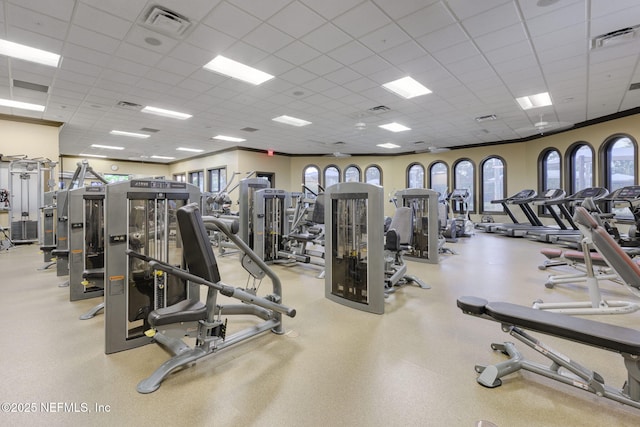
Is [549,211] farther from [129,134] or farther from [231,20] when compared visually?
[129,134]

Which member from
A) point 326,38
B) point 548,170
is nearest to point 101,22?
point 326,38

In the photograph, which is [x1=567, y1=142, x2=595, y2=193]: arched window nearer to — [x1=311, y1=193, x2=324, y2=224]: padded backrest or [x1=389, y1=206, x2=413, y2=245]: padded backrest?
[x1=389, y1=206, x2=413, y2=245]: padded backrest

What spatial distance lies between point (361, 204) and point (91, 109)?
7064 mm

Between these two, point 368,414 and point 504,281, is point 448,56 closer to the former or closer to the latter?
point 504,281

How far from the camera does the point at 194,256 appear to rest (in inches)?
81.1

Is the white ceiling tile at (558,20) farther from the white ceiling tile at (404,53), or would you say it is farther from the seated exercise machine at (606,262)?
the seated exercise machine at (606,262)

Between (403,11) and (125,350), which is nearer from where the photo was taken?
(125,350)

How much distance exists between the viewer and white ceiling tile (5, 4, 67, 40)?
11.2ft

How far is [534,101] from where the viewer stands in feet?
22.1

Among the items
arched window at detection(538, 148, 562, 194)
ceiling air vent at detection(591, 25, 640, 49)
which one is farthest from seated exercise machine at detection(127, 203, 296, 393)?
arched window at detection(538, 148, 562, 194)

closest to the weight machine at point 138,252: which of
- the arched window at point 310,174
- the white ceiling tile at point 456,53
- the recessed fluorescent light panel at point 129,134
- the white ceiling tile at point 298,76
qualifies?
the white ceiling tile at point 298,76

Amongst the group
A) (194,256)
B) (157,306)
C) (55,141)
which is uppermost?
(55,141)

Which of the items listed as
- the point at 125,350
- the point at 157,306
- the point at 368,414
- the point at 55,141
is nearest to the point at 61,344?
the point at 125,350

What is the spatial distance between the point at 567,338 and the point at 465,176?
11624 mm
